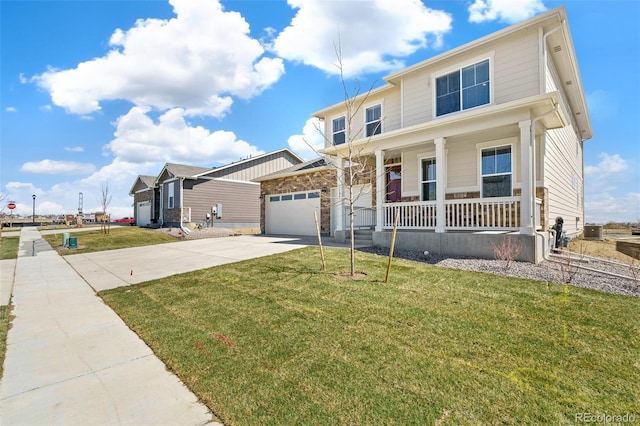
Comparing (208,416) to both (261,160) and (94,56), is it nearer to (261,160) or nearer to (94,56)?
(94,56)

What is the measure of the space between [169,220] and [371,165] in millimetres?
16397

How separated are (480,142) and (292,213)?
9.32 m

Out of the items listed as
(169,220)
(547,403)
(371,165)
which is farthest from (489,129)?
(169,220)

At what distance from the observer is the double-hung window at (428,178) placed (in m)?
10.6

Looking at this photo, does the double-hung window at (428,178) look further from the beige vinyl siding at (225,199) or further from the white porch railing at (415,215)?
the beige vinyl siding at (225,199)

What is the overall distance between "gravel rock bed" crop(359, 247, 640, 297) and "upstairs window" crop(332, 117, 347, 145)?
623 centimetres

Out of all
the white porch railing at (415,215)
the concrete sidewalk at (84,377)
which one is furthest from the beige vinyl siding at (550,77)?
the concrete sidewalk at (84,377)

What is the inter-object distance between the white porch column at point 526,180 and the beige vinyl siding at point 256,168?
62.1 feet

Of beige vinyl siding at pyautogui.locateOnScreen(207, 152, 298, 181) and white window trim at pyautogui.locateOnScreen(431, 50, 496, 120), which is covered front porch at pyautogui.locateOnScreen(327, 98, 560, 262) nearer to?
white window trim at pyautogui.locateOnScreen(431, 50, 496, 120)

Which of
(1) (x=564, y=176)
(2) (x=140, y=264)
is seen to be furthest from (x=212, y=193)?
(1) (x=564, y=176)

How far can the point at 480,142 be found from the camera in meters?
9.53

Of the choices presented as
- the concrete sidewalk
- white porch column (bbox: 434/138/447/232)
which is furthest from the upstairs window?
the concrete sidewalk

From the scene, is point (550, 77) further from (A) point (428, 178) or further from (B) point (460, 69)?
(A) point (428, 178)

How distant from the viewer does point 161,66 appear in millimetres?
10938
